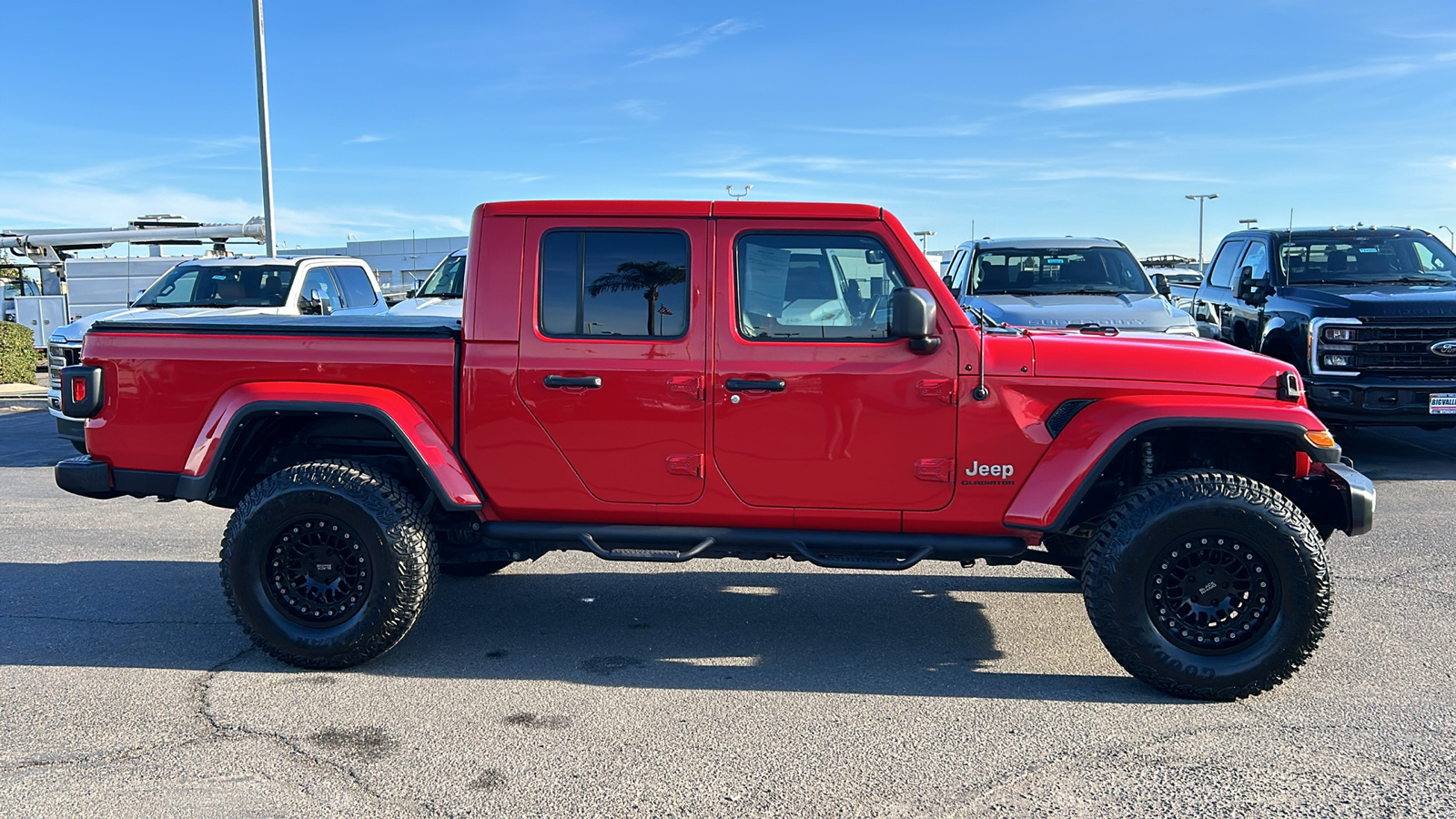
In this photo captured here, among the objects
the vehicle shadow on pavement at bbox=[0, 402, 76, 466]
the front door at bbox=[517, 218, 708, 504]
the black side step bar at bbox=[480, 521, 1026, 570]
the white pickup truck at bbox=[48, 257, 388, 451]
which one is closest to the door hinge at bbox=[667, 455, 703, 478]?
the front door at bbox=[517, 218, 708, 504]

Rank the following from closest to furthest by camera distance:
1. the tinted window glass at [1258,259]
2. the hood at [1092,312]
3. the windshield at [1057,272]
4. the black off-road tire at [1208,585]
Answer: the black off-road tire at [1208,585] < the hood at [1092,312] < the windshield at [1057,272] < the tinted window glass at [1258,259]

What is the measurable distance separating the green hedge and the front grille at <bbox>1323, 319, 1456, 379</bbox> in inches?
767

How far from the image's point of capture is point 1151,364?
4.49 meters

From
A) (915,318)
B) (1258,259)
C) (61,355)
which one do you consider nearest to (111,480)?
(915,318)

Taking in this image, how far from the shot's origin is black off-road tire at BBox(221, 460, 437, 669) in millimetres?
4660

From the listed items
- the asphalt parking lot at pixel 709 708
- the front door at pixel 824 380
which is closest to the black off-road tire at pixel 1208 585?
the asphalt parking lot at pixel 709 708

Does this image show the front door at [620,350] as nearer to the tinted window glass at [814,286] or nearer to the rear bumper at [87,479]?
the tinted window glass at [814,286]

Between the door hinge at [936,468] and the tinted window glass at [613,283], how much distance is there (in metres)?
1.16

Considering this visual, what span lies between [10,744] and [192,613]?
1616 mm

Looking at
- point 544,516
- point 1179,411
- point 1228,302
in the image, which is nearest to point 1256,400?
point 1179,411

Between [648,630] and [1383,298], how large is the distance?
300 inches

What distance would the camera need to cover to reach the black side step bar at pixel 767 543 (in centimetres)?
459

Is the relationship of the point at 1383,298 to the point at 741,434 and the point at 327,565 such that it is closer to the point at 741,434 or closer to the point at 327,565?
the point at 741,434

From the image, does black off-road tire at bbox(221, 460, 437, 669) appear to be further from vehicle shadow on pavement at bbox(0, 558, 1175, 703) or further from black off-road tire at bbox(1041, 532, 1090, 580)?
black off-road tire at bbox(1041, 532, 1090, 580)
